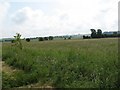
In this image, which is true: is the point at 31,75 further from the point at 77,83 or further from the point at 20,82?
the point at 77,83

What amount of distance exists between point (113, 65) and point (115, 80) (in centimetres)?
130

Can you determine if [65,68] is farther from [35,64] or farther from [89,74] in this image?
[35,64]

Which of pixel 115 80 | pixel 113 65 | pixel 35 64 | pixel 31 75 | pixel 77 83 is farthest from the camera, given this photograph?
pixel 35 64

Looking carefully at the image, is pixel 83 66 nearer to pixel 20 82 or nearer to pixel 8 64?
pixel 20 82

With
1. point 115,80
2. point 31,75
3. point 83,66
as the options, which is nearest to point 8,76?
point 31,75

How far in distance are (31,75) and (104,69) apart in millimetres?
2505

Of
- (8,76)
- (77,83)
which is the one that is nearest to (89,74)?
(77,83)

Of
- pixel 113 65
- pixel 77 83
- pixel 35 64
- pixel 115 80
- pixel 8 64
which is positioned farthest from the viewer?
pixel 8 64

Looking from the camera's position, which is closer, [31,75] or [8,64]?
[31,75]

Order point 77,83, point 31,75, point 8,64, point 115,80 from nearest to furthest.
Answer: point 115,80 < point 77,83 < point 31,75 < point 8,64

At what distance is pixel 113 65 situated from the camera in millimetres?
9008

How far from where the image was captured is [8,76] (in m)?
10.4

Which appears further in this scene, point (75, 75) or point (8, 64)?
point (8, 64)

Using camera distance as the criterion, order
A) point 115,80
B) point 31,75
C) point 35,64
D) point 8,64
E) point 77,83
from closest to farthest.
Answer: point 115,80
point 77,83
point 31,75
point 35,64
point 8,64
